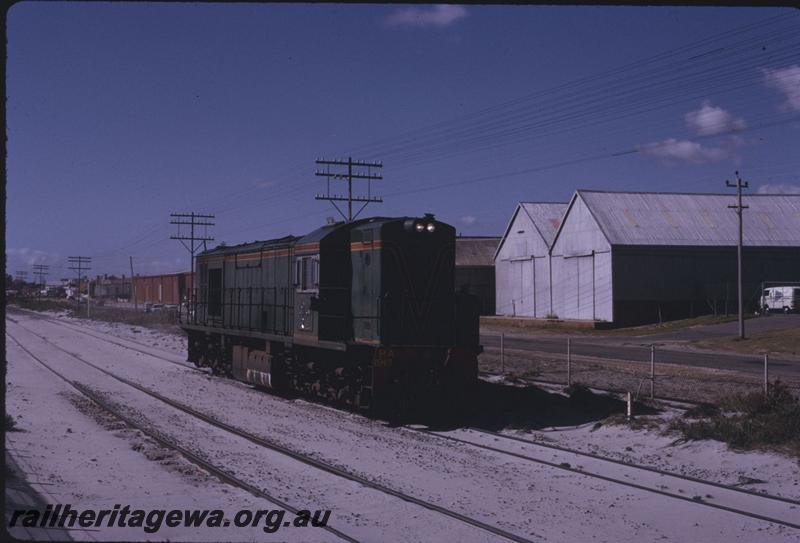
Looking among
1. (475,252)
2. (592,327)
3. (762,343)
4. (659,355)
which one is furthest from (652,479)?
(475,252)

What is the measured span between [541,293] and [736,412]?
42235 mm

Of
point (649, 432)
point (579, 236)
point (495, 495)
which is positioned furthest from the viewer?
point (579, 236)

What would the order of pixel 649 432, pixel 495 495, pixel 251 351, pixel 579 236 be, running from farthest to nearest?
1. pixel 579 236
2. pixel 251 351
3. pixel 649 432
4. pixel 495 495

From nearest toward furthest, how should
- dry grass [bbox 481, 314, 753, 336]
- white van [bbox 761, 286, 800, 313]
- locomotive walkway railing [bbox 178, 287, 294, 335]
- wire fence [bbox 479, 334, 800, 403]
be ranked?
wire fence [bbox 479, 334, 800, 403] → locomotive walkway railing [bbox 178, 287, 294, 335] → dry grass [bbox 481, 314, 753, 336] → white van [bbox 761, 286, 800, 313]

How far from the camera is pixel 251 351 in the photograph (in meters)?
21.0

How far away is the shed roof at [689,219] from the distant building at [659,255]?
0.07 m

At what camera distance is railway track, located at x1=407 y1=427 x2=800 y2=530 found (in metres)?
8.88

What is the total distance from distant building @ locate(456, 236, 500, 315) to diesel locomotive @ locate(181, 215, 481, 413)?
4687cm

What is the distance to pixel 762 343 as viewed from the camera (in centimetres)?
3478

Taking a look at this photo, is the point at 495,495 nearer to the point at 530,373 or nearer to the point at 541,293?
the point at 530,373

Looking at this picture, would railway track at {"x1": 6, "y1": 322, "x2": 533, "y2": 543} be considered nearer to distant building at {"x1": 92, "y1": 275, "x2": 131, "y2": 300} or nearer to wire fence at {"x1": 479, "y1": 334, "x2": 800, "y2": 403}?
wire fence at {"x1": 479, "y1": 334, "x2": 800, "y2": 403}

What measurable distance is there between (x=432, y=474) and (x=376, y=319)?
520 centimetres

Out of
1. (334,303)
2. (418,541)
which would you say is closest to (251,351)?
(334,303)

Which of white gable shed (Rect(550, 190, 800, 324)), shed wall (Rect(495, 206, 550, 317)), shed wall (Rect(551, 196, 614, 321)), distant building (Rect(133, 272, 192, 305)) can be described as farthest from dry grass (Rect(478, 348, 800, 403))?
distant building (Rect(133, 272, 192, 305))
